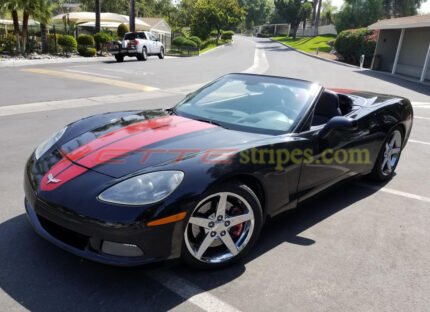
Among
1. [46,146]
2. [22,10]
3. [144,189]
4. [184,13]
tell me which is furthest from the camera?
[184,13]

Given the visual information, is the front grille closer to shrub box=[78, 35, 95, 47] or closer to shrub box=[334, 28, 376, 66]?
shrub box=[78, 35, 95, 47]

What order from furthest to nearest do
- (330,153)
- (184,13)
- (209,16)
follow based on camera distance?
(184,13)
(209,16)
(330,153)

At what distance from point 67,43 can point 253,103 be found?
23600mm

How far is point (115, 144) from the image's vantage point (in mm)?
2926

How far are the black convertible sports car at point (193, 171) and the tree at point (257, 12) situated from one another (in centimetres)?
12861

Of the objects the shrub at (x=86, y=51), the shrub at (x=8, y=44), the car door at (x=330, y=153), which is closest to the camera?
the car door at (x=330, y=153)

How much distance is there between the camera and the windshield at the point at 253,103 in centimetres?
336

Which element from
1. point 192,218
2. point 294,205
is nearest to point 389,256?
point 294,205

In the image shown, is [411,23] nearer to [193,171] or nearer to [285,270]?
[285,270]

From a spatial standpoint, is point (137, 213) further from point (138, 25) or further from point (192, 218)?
point (138, 25)

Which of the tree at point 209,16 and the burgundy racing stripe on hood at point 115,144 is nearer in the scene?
the burgundy racing stripe on hood at point 115,144

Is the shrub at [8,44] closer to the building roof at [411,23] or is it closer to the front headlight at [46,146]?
the front headlight at [46,146]

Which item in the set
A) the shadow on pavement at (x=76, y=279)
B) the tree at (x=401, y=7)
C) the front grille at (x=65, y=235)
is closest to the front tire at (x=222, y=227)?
the shadow on pavement at (x=76, y=279)

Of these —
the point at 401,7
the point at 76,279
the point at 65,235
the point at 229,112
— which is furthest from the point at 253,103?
the point at 401,7
